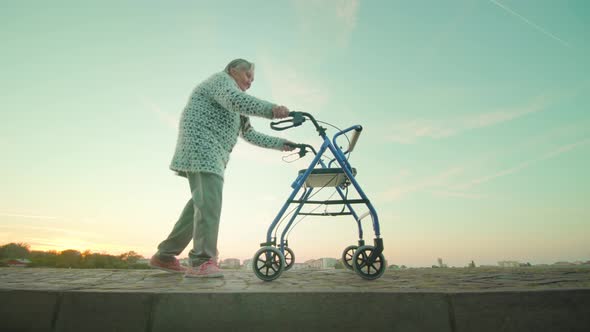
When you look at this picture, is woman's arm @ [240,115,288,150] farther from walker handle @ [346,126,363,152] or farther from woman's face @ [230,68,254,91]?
walker handle @ [346,126,363,152]

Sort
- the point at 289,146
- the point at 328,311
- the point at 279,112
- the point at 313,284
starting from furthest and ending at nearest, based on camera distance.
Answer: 1. the point at 289,146
2. the point at 279,112
3. the point at 313,284
4. the point at 328,311

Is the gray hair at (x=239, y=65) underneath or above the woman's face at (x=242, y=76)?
above

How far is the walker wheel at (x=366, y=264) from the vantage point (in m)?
2.78

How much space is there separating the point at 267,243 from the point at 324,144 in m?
1.12

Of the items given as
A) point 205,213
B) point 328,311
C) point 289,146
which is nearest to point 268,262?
point 205,213

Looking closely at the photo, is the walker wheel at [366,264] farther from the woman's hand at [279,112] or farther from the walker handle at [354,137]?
the woman's hand at [279,112]

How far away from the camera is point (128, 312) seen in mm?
1746

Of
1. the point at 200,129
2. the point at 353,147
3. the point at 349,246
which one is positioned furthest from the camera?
the point at 349,246

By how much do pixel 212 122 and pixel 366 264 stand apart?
6.66ft

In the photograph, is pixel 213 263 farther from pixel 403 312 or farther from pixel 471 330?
pixel 471 330

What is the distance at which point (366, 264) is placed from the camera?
2850 mm

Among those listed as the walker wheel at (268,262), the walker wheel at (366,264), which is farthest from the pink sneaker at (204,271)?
the walker wheel at (366,264)

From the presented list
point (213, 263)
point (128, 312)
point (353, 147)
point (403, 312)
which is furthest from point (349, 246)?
point (128, 312)

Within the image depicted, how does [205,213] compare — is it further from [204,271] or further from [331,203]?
[331,203]
